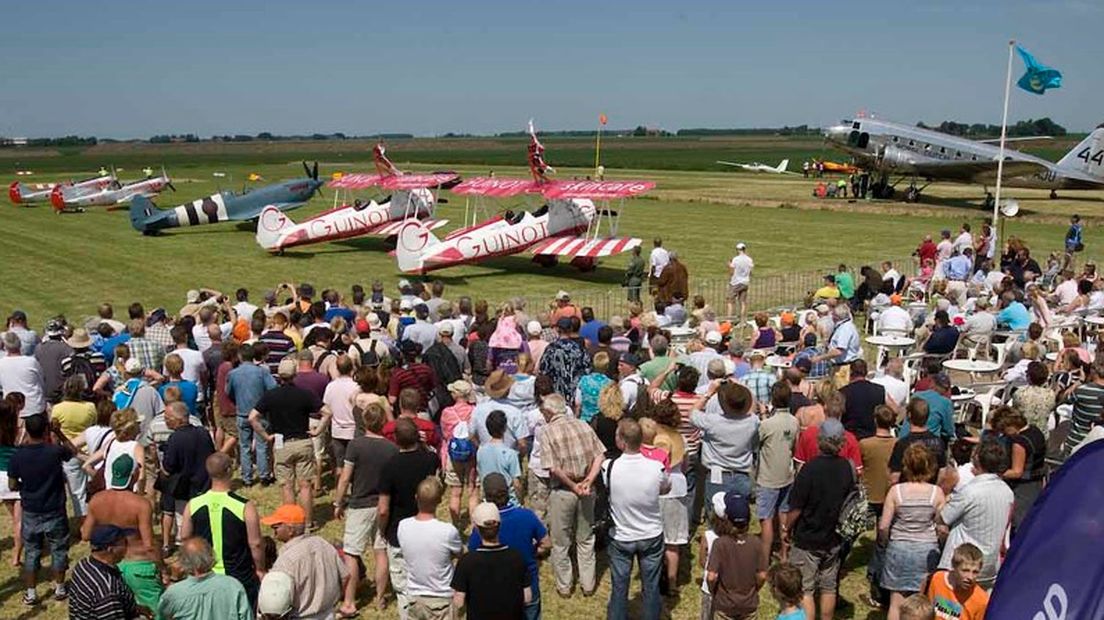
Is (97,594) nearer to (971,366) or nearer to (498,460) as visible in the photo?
(498,460)

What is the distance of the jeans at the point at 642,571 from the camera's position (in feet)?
17.3

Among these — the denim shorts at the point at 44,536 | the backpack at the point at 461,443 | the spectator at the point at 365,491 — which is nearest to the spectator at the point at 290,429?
the spectator at the point at 365,491

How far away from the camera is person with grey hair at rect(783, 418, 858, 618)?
501cm

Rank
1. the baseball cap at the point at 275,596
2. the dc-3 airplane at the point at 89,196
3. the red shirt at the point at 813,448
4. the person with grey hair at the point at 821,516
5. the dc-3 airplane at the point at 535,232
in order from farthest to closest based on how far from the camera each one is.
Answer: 1. the dc-3 airplane at the point at 89,196
2. the dc-3 airplane at the point at 535,232
3. the red shirt at the point at 813,448
4. the person with grey hair at the point at 821,516
5. the baseball cap at the point at 275,596

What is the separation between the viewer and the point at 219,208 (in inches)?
1102

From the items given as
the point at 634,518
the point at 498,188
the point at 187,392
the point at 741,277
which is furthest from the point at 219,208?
the point at 634,518

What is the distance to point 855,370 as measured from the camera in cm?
698

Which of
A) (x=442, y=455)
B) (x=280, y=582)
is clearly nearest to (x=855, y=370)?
(x=442, y=455)

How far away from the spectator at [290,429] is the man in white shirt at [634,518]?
8.45ft

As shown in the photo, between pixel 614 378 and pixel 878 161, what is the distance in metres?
33.9

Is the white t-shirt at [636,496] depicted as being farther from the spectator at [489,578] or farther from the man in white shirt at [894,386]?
the man in white shirt at [894,386]

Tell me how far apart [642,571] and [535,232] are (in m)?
15.5

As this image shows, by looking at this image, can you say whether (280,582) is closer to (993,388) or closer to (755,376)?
(755,376)

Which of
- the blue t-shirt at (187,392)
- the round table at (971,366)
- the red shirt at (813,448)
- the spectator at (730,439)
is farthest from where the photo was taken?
the round table at (971,366)
